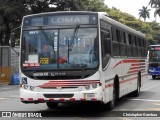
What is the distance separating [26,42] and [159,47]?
26258 millimetres

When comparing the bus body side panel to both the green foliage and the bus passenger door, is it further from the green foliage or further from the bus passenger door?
the green foliage

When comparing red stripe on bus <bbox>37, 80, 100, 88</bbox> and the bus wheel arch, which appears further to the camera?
the bus wheel arch

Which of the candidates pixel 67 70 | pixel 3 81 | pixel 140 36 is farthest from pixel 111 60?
pixel 3 81

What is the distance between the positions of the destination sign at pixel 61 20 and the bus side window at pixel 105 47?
557 mm

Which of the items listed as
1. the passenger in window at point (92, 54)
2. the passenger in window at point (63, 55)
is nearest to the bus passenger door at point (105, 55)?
the passenger in window at point (92, 54)

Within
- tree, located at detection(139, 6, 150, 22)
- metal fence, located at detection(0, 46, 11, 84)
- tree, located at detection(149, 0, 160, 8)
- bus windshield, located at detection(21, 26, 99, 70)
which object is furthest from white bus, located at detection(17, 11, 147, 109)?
tree, located at detection(139, 6, 150, 22)

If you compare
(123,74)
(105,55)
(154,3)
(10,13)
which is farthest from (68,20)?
(154,3)

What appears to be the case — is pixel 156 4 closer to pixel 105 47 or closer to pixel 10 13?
pixel 10 13

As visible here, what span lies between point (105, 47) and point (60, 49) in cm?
136

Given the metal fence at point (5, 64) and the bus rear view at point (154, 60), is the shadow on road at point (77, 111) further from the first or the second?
the bus rear view at point (154, 60)

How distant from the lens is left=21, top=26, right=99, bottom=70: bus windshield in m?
11.8

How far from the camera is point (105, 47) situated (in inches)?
487

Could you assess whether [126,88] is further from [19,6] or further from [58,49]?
[19,6]

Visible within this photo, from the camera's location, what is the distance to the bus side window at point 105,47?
12.1 meters
